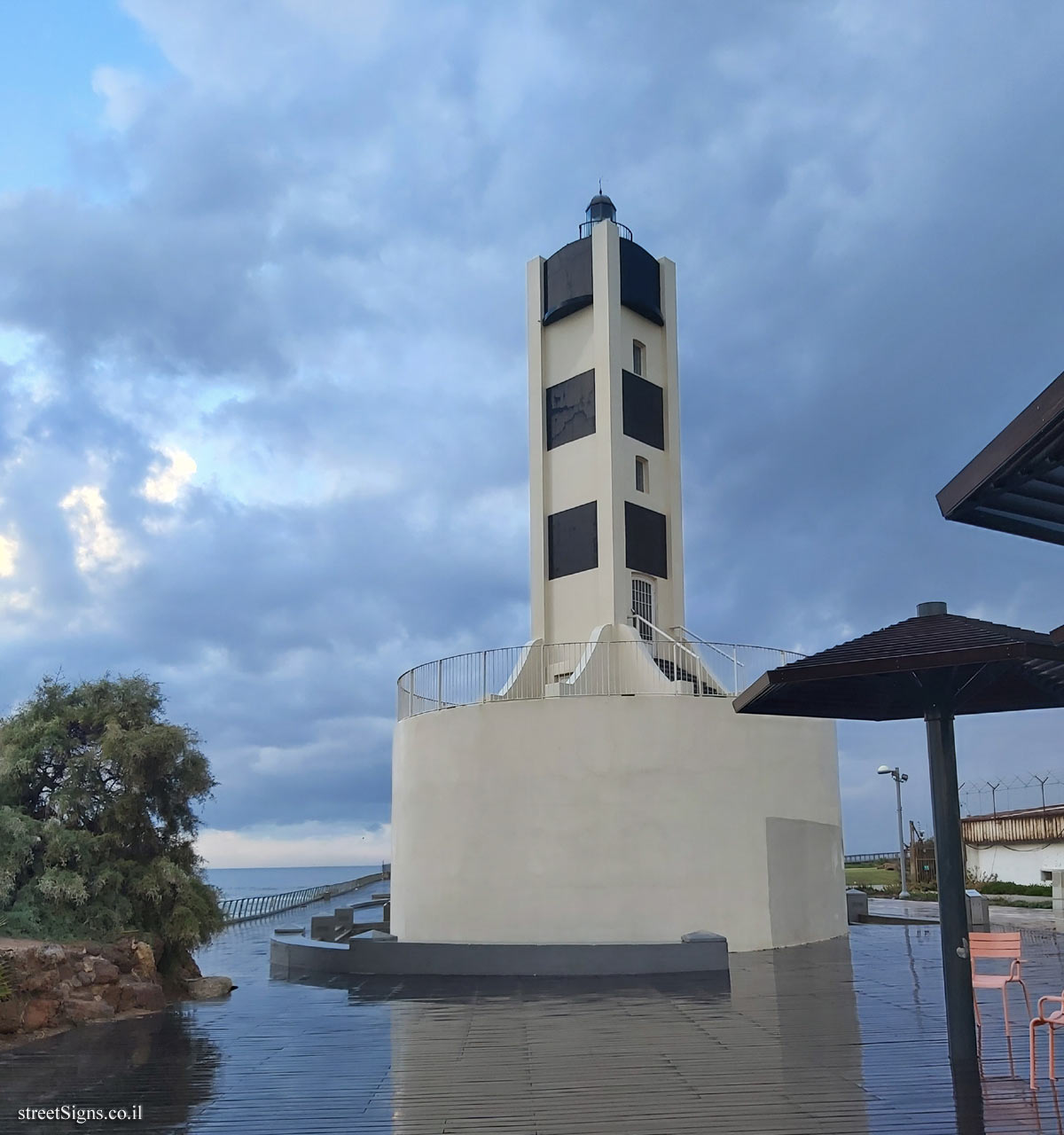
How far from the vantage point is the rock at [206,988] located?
14883 millimetres

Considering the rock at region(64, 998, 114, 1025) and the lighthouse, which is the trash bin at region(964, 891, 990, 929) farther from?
the rock at region(64, 998, 114, 1025)

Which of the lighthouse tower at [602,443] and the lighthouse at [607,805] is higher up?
the lighthouse tower at [602,443]

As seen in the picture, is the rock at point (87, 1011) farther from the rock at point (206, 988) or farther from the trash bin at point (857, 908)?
the trash bin at point (857, 908)

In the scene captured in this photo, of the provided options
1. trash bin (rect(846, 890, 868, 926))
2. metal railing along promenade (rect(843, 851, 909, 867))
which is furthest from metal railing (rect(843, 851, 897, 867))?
trash bin (rect(846, 890, 868, 926))

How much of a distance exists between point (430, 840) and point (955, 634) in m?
12.9

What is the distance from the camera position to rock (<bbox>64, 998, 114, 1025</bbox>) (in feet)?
39.7

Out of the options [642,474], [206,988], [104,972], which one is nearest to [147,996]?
[104,972]

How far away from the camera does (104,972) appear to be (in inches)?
513

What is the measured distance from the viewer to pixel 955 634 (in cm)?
878

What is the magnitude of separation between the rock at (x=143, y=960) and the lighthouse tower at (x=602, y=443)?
11.6m

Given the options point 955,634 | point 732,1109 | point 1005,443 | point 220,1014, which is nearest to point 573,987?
point 220,1014

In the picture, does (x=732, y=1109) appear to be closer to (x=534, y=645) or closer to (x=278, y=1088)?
(x=278, y=1088)

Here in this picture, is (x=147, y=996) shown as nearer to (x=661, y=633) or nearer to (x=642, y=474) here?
(x=661, y=633)

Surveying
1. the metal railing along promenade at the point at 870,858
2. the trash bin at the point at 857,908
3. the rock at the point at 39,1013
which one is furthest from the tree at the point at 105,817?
the metal railing along promenade at the point at 870,858
